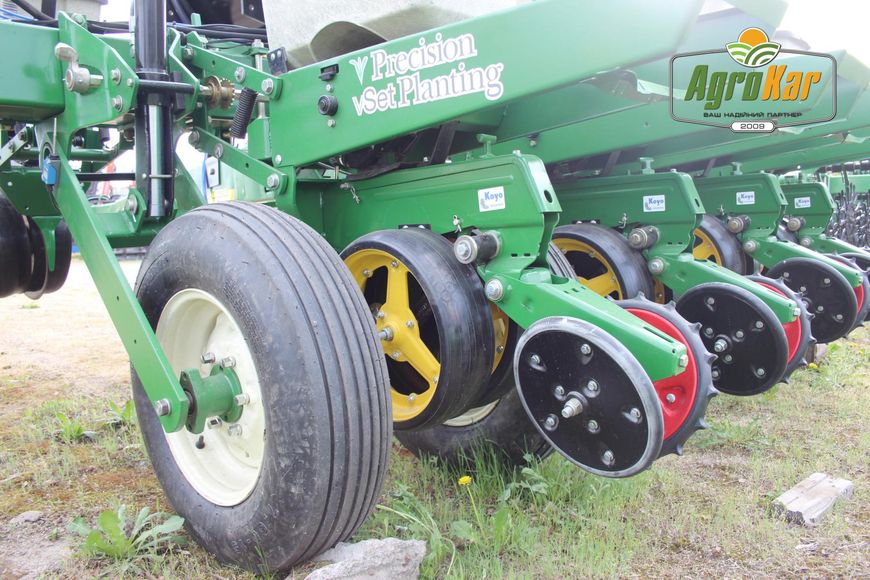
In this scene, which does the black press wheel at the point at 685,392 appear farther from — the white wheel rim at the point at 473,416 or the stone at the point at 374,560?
the stone at the point at 374,560

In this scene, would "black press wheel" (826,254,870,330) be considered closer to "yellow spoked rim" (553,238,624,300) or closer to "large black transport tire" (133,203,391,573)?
"yellow spoked rim" (553,238,624,300)

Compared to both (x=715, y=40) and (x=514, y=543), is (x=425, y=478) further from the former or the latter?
(x=715, y=40)

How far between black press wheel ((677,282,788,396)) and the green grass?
0.35 metres

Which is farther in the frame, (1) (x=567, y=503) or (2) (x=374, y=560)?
(1) (x=567, y=503)

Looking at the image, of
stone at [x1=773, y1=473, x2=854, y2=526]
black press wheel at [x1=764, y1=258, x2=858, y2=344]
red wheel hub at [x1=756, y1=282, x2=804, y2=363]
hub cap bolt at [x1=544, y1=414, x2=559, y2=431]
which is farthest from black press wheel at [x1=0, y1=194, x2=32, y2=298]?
black press wheel at [x1=764, y1=258, x2=858, y2=344]

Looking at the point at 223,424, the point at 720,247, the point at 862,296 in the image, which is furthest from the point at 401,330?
the point at 862,296

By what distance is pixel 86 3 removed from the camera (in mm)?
3219

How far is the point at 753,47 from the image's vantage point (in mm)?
2729

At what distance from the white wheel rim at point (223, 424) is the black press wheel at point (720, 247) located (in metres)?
3.27

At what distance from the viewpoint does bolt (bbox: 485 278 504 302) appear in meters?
2.26

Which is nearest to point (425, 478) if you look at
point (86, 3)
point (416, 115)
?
point (416, 115)

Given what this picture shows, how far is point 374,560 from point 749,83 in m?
2.42

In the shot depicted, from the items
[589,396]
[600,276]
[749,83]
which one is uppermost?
[749,83]

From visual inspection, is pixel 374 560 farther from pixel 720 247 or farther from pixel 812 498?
pixel 720 247
